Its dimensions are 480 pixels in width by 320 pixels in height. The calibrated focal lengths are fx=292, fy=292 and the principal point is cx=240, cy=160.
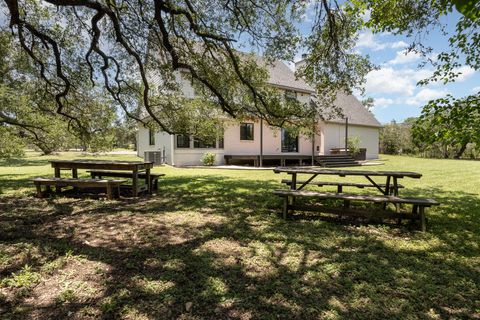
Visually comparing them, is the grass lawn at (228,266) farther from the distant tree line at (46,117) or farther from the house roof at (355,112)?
the house roof at (355,112)

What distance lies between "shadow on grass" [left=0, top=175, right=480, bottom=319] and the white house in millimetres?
10536

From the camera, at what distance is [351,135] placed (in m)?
25.0

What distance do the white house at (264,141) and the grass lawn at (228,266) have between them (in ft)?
35.1

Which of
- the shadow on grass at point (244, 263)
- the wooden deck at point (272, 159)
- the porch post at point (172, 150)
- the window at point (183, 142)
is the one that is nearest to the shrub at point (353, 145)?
the wooden deck at point (272, 159)

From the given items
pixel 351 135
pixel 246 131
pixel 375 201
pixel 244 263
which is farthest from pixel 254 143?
pixel 244 263

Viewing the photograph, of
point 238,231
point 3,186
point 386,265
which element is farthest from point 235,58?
point 3,186

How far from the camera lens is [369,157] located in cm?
2675

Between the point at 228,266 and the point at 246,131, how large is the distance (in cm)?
1643

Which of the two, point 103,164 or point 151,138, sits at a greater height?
point 151,138

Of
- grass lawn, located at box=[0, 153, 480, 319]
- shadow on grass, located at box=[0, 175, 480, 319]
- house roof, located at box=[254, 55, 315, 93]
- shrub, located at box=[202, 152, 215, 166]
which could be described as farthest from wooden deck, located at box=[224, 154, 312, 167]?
grass lawn, located at box=[0, 153, 480, 319]

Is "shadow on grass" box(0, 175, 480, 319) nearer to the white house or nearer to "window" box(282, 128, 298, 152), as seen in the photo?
the white house

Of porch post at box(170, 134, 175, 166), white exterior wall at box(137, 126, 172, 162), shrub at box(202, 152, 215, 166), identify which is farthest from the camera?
white exterior wall at box(137, 126, 172, 162)

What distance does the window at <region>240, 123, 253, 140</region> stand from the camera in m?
19.5

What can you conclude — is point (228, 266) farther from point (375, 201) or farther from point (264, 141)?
point (264, 141)
